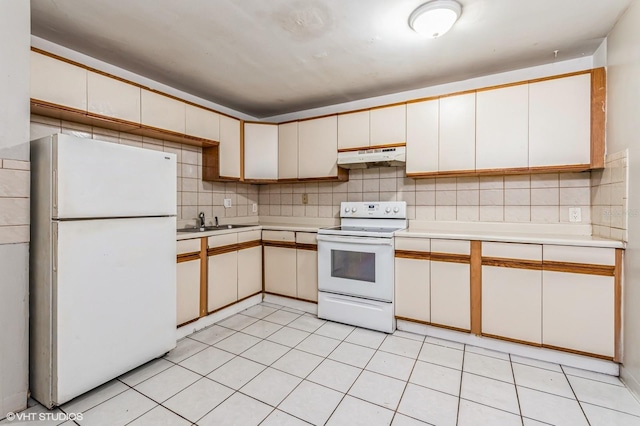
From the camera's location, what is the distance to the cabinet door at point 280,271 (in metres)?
3.14

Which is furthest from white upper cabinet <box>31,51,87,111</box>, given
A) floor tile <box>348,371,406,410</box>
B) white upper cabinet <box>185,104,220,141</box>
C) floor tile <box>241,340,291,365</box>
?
floor tile <box>348,371,406,410</box>

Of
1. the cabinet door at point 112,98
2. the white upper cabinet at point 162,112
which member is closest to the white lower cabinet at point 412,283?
the white upper cabinet at point 162,112

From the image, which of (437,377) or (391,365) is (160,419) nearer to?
(391,365)

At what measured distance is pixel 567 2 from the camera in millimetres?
1708

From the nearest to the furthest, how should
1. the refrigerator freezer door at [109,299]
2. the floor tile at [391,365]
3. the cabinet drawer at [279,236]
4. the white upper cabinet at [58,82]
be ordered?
the refrigerator freezer door at [109,299] → the white upper cabinet at [58,82] → the floor tile at [391,365] → the cabinet drawer at [279,236]

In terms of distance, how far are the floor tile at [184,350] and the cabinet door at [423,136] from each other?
2362mm

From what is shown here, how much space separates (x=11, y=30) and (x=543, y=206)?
148 inches

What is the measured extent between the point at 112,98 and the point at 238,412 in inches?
90.4

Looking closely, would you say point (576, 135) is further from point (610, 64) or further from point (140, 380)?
point (140, 380)

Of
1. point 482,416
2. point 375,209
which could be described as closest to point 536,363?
point 482,416

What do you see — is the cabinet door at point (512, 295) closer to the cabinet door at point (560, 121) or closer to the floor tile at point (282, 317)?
the cabinet door at point (560, 121)

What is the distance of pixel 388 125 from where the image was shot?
287 cm

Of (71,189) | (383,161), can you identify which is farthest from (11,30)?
(383,161)

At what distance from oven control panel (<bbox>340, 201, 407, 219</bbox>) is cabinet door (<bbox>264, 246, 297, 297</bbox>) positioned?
0.75 meters
